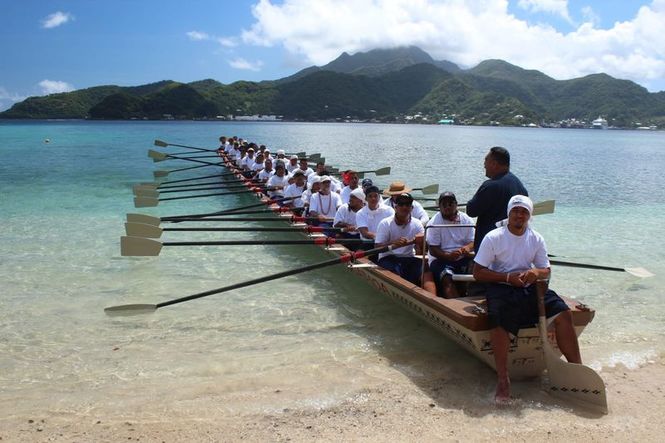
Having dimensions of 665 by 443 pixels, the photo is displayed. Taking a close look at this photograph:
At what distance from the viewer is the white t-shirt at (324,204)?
10969mm

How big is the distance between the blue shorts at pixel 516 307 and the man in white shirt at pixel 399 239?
86.5 inches

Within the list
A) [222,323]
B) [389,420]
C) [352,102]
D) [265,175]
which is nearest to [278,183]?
[265,175]

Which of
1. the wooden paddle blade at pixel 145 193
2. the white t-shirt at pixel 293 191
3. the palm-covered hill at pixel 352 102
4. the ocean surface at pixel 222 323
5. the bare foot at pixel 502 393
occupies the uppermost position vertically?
the palm-covered hill at pixel 352 102

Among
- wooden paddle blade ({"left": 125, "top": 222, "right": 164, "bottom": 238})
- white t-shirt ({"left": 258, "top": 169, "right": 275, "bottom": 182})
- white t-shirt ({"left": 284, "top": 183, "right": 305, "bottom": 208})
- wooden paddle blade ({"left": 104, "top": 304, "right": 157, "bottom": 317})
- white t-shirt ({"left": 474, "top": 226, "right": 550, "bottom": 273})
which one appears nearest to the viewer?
white t-shirt ({"left": 474, "top": 226, "right": 550, "bottom": 273})

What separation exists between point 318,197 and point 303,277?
219 cm

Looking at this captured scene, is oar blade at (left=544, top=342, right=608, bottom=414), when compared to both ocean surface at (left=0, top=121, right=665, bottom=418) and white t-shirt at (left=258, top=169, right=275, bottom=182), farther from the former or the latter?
white t-shirt at (left=258, top=169, right=275, bottom=182)

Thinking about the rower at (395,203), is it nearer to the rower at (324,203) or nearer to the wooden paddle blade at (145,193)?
the rower at (324,203)

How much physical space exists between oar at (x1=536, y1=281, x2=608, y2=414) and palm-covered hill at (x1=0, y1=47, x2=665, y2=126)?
480 ft

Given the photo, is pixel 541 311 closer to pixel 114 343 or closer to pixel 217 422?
pixel 217 422

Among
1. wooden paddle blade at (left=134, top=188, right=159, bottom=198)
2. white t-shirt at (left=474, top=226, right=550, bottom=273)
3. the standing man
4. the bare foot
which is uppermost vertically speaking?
the standing man

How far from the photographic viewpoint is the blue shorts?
4.85m

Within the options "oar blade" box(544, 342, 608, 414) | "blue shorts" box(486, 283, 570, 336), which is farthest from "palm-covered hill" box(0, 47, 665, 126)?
"oar blade" box(544, 342, 608, 414)

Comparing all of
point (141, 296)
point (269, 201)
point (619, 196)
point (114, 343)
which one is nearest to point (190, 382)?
point (114, 343)

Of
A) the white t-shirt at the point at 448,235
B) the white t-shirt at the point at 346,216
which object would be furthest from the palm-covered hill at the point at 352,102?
the white t-shirt at the point at 448,235
